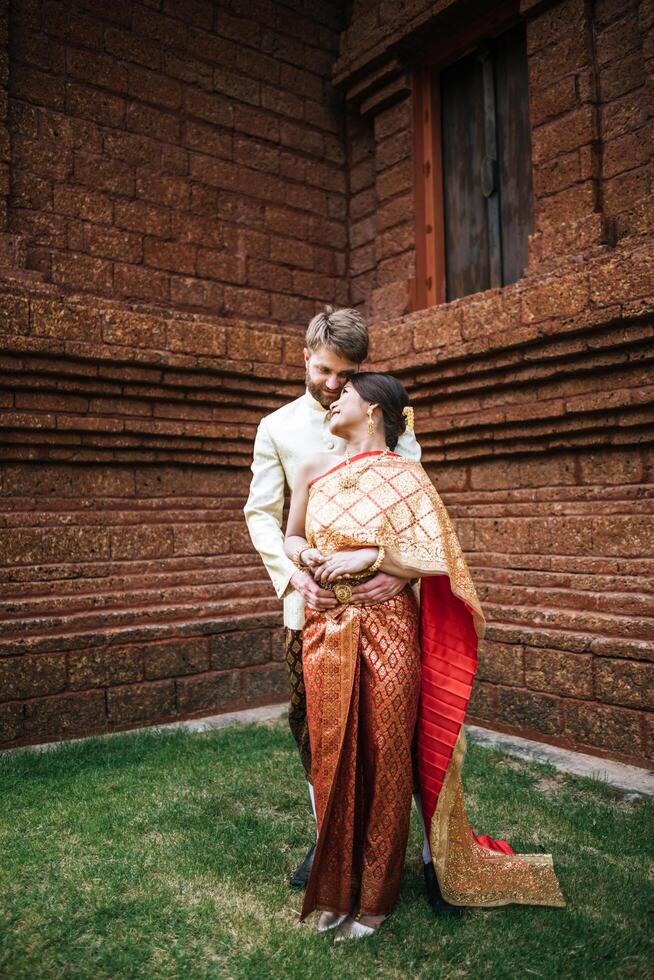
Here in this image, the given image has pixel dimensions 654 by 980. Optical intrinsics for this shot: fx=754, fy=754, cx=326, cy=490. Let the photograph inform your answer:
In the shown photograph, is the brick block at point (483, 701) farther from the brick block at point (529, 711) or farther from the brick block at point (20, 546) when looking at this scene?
the brick block at point (20, 546)

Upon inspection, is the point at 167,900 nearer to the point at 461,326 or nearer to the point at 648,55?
the point at 461,326

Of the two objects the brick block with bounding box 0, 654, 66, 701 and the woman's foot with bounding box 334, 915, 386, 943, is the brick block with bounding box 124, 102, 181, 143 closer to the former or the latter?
the brick block with bounding box 0, 654, 66, 701

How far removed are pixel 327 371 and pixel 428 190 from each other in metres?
3.49

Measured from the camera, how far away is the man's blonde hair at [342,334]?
8.18ft

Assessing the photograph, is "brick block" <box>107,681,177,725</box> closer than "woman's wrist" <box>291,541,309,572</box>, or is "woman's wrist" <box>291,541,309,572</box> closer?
"woman's wrist" <box>291,541,309,572</box>

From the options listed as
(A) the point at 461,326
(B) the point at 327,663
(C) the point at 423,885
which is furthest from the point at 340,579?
(A) the point at 461,326

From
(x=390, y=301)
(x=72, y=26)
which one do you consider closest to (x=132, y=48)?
(x=72, y=26)

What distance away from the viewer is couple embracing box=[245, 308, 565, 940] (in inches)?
92.8

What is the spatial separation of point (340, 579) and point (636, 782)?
2.08m

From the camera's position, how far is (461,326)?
183 inches

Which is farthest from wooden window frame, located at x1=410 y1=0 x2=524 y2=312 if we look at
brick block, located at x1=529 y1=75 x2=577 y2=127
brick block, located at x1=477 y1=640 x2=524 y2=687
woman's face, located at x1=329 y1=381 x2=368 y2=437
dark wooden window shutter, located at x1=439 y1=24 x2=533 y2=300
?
woman's face, located at x1=329 y1=381 x2=368 y2=437

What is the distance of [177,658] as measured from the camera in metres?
4.72

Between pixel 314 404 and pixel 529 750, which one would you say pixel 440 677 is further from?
pixel 529 750

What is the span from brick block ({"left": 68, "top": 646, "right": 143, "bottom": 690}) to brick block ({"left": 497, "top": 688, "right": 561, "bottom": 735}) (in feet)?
7.11
